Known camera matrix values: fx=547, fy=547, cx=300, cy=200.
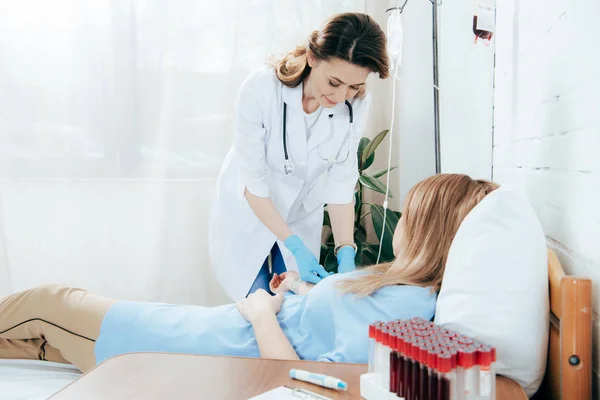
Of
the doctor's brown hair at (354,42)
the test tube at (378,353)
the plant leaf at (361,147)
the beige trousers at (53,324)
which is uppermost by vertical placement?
the doctor's brown hair at (354,42)

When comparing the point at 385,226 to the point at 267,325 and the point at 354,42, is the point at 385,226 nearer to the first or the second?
the point at 354,42

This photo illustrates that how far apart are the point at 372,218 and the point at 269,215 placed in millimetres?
754

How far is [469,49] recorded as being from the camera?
198 cm

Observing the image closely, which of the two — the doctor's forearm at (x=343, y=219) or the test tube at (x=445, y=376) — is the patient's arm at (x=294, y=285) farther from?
the test tube at (x=445, y=376)

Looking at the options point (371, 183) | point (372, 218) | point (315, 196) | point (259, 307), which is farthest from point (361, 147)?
point (259, 307)

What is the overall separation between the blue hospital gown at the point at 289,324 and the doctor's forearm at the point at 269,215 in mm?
521

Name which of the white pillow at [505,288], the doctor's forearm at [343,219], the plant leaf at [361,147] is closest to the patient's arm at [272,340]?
the white pillow at [505,288]

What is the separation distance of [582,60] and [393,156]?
1786mm

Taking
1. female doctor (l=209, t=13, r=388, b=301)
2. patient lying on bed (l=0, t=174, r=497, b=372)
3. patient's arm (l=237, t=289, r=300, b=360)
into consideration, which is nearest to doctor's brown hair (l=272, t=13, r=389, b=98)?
female doctor (l=209, t=13, r=388, b=301)

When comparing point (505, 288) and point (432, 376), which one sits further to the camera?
point (505, 288)

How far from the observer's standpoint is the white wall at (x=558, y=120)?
885 mm

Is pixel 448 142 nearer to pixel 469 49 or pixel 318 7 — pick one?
pixel 469 49

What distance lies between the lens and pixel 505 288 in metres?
0.92

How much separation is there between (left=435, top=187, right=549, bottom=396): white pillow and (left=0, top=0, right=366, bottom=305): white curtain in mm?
1817
